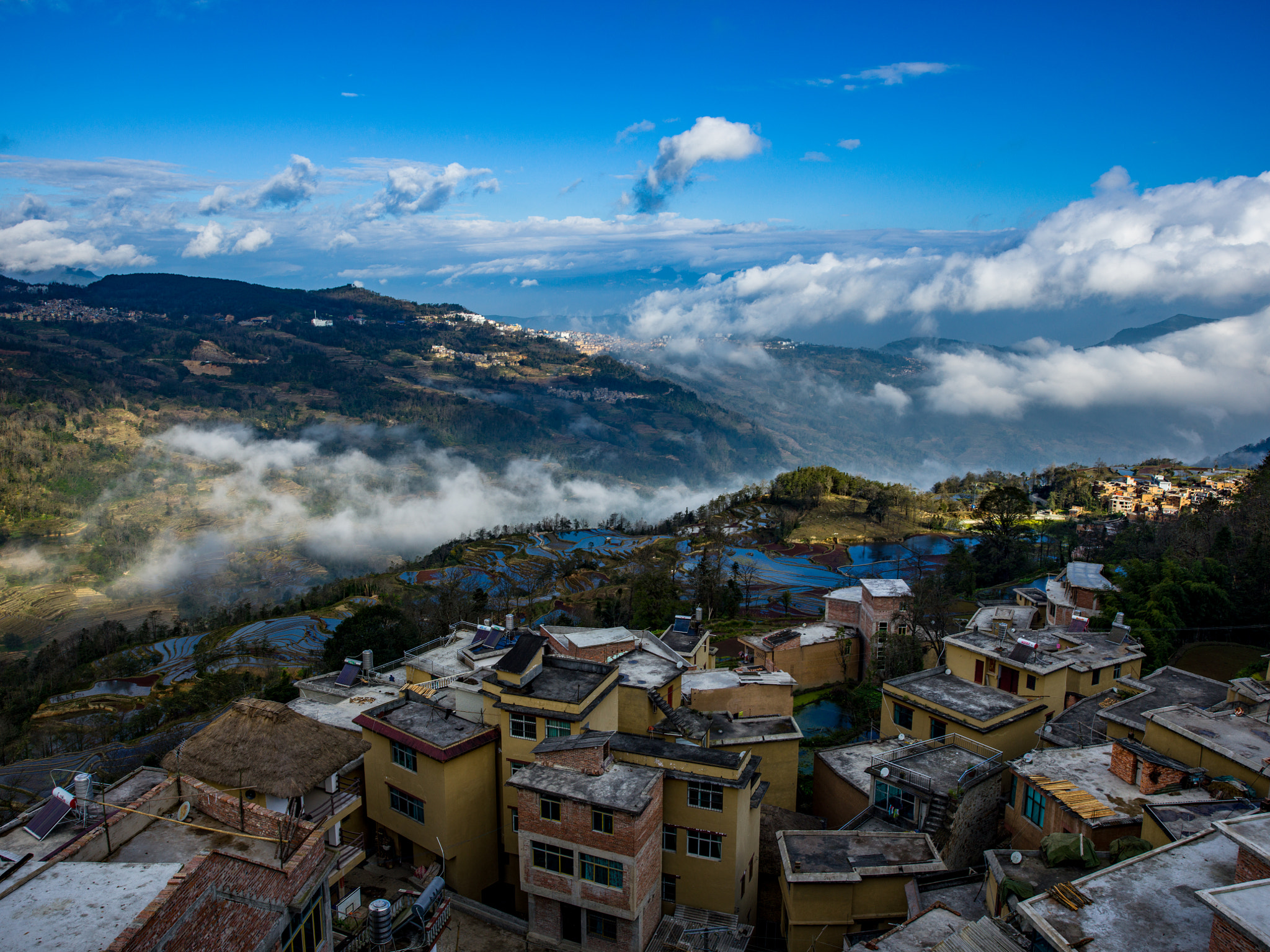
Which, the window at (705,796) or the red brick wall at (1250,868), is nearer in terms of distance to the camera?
the red brick wall at (1250,868)

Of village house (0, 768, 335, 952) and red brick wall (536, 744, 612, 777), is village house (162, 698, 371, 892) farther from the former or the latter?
red brick wall (536, 744, 612, 777)

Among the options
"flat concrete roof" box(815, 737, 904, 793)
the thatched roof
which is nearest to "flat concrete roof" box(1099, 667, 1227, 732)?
"flat concrete roof" box(815, 737, 904, 793)

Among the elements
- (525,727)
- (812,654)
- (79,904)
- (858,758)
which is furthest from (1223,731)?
(812,654)

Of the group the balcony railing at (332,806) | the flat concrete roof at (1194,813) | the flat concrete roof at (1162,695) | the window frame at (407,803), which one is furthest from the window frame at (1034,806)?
the balcony railing at (332,806)

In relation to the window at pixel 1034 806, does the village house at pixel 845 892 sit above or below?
below

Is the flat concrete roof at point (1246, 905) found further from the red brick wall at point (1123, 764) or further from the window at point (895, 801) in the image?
the window at point (895, 801)

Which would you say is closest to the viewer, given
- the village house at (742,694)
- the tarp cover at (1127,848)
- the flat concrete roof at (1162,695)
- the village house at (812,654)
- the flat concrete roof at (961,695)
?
the tarp cover at (1127,848)

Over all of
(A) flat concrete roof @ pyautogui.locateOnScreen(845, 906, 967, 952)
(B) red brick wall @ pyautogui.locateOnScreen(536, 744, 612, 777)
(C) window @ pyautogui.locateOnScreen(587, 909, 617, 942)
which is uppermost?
(B) red brick wall @ pyautogui.locateOnScreen(536, 744, 612, 777)

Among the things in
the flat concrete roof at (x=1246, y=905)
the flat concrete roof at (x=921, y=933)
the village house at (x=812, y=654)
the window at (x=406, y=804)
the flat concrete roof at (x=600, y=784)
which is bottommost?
the village house at (x=812, y=654)
